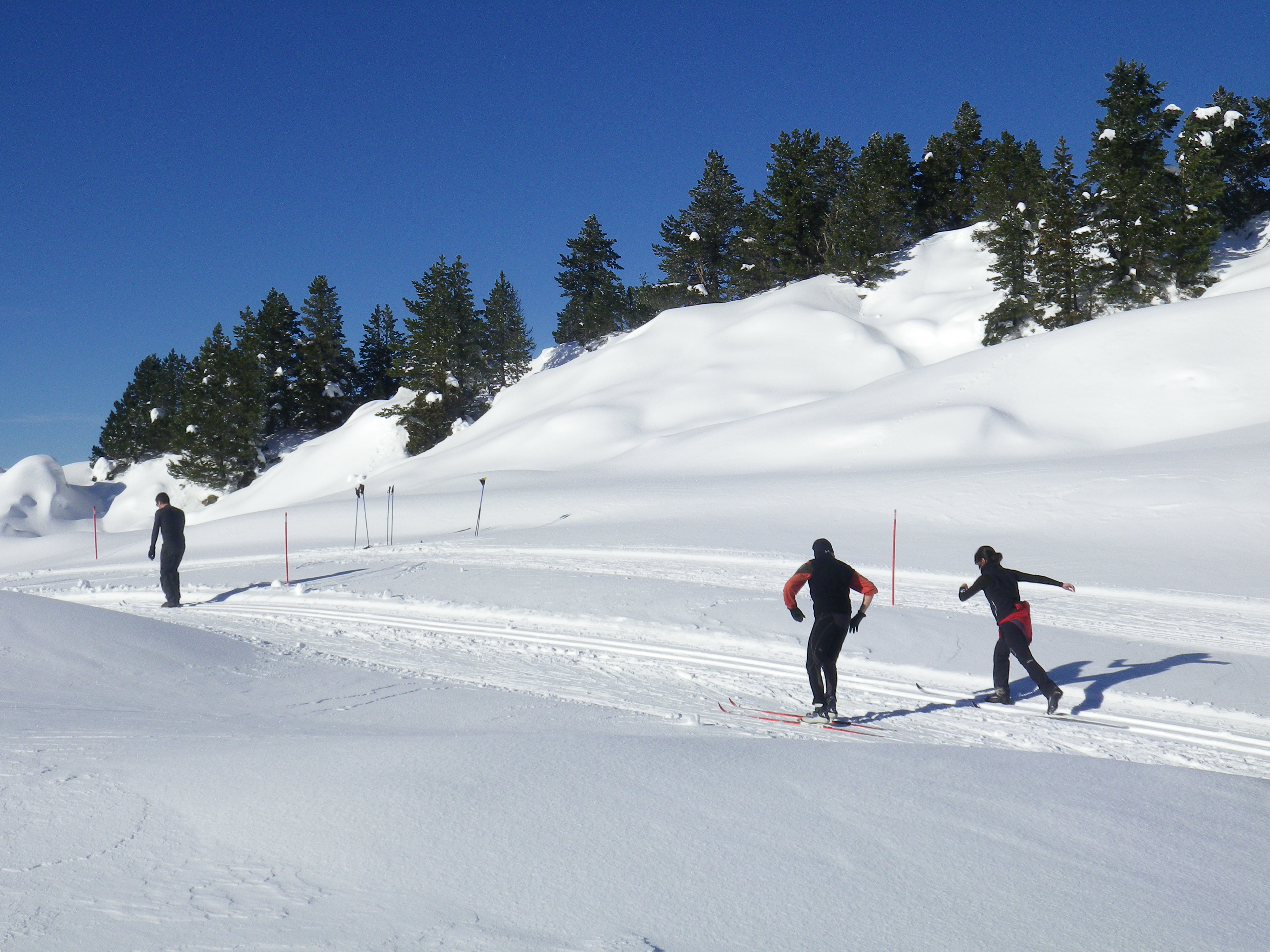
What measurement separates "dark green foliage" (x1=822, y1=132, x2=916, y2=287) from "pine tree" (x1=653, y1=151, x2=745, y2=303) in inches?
310

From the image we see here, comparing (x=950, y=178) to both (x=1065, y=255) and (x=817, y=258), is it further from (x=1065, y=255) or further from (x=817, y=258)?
(x=1065, y=255)

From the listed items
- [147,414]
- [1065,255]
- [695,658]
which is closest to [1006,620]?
[695,658]

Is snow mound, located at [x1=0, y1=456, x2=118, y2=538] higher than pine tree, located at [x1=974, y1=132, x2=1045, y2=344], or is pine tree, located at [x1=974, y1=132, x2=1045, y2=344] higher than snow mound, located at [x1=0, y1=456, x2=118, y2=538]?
pine tree, located at [x1=974, y1=132, x2=1045, y2=344]

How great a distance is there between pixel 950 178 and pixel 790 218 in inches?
710

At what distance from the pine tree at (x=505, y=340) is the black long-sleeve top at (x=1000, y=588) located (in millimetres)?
53307

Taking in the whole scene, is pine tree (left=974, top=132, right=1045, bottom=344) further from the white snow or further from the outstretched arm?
the outstretched arm

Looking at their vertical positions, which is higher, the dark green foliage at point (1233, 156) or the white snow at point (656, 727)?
the dark green foliage at point (1233, 156)

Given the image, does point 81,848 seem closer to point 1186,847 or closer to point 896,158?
point 1186,847

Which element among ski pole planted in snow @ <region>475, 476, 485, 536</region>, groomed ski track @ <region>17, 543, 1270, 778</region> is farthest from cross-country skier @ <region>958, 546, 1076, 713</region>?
ski pole planted in snow @ <region>475, 476, 485, 536</region>

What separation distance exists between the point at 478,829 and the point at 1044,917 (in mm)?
2437

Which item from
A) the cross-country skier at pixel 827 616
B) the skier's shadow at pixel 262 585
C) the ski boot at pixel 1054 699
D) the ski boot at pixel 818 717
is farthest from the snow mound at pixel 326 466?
the ski boot at pixel 1054 699

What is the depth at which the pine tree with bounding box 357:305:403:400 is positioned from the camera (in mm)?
76875

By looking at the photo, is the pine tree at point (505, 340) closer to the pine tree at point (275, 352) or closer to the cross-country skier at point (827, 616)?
the pine tree at point (275, 352)

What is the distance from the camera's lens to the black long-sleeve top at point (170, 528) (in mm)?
13164
